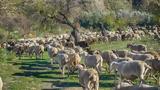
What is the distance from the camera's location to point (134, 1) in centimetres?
9850

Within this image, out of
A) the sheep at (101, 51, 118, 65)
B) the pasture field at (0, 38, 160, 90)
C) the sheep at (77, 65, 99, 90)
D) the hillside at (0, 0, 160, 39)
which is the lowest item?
the pasture field at (0, 38, 160, 90)

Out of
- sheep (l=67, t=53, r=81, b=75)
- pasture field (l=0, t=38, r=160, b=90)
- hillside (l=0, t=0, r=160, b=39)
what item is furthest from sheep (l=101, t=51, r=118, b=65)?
hillside (l=0, t=0, r=160, b=39)

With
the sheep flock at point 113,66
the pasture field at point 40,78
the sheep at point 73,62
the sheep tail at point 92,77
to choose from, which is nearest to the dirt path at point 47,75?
the pasture field at point 40,78

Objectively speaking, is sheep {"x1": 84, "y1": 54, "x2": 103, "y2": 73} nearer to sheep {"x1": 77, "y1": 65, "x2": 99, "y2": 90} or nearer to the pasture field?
the pasture field

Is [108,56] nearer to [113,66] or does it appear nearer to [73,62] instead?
[73,62]

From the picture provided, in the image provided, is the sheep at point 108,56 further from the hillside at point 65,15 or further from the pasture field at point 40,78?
the hillside at point 65,15

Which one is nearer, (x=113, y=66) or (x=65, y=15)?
(x=113, y=66)

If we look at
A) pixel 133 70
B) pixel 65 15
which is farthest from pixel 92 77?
pixel 65 15

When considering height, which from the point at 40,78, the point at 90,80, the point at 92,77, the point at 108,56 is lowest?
the point at 40,78

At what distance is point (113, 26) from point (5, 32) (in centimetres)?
1809

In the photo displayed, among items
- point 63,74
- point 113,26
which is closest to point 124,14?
point 113,26

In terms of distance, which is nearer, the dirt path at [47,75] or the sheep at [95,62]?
the dirt path at [47,75]

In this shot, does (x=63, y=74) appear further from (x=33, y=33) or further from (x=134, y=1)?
(x=134, y=1)

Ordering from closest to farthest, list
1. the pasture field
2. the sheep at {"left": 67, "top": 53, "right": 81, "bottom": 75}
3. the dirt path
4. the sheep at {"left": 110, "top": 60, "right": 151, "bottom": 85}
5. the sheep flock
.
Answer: the sheep flock < the sheep at {"left": 110, "top": 60, "right": 151, "bottom": 85} < the pasture field < the dirt path < the sheep at {"left": 67, "top": 53, "right": 81, "bottom": 75}
